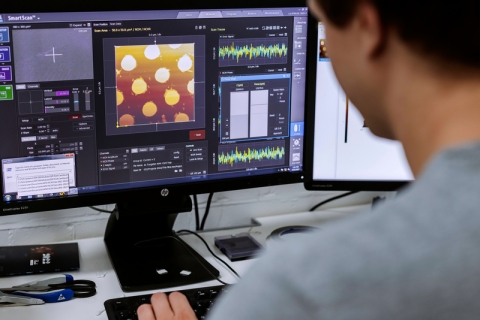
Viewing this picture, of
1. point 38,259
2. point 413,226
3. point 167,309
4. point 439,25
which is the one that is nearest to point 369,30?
point 439,25

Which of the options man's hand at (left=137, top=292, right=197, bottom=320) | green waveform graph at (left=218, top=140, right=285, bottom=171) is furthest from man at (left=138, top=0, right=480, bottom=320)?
green waveform graph at (left=218, top=140, right=285, bottom=171)

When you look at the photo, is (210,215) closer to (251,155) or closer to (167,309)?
(251,155)

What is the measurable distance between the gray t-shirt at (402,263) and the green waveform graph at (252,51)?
797 millimetres

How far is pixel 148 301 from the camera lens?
3.54 ft

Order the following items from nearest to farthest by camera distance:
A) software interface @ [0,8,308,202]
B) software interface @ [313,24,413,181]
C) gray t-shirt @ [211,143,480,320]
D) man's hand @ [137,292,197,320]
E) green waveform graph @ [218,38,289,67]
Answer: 1. gray t-shirt @ [211,143,480,320]
2. man's hand @ [137,292,197,320]
3. software interface @ [0,8,308,202]
4. green waveform graph @ [218,38,289,67]
5. software interface @ [313,24,413,181]

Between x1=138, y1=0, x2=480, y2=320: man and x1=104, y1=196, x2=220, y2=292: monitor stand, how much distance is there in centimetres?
68

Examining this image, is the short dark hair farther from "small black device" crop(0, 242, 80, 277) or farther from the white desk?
"small black device" crop(0, 242, 80, 277)

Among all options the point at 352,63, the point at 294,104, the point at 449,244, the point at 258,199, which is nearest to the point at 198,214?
the point at 258,199

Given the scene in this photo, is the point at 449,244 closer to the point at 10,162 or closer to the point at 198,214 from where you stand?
the point at 10,162

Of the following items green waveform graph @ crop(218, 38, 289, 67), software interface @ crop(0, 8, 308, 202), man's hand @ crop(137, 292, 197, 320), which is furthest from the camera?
green waveform graph @ crop(218, 38, 289, 67)

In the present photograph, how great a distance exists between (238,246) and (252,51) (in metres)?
0.40

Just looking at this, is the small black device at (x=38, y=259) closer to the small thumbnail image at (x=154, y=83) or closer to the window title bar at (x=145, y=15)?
the small thumbnail image at (x=154, y=83)

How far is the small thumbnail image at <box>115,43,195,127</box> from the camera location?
46.4 inches

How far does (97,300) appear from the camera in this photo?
113 cm
